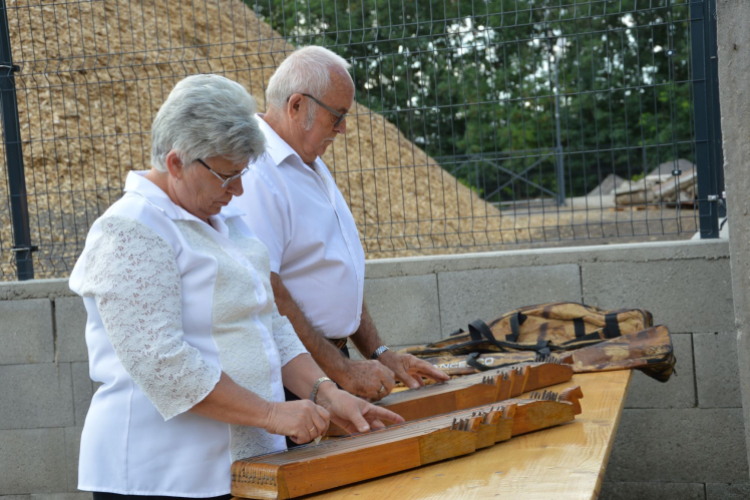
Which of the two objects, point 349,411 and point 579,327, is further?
point 579,327

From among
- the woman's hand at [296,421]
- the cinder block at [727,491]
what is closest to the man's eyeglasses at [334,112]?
the woman's hand at [296,421]

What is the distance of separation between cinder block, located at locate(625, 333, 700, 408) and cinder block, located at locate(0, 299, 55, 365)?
339 cm

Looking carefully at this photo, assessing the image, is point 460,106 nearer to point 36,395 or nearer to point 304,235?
point 304,235

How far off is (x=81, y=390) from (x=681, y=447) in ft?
11.2

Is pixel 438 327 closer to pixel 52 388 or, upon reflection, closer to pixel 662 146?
pixel 662 146

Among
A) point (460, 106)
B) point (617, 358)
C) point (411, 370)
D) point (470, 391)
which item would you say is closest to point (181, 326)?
point (470, 391)

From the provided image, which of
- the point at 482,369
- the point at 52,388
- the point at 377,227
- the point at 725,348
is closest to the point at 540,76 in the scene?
the point at 377,227

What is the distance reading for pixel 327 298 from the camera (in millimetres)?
2816

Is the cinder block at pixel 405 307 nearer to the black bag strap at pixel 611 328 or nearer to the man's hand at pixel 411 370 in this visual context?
the black bag strap at pixel 611 328

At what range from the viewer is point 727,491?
4.39 metres

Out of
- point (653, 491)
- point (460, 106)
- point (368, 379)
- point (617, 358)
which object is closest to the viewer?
point (368, 379)

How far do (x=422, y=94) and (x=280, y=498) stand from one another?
336 centimetres

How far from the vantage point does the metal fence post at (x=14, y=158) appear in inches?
200

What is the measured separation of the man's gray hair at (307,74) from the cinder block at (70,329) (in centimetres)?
266
